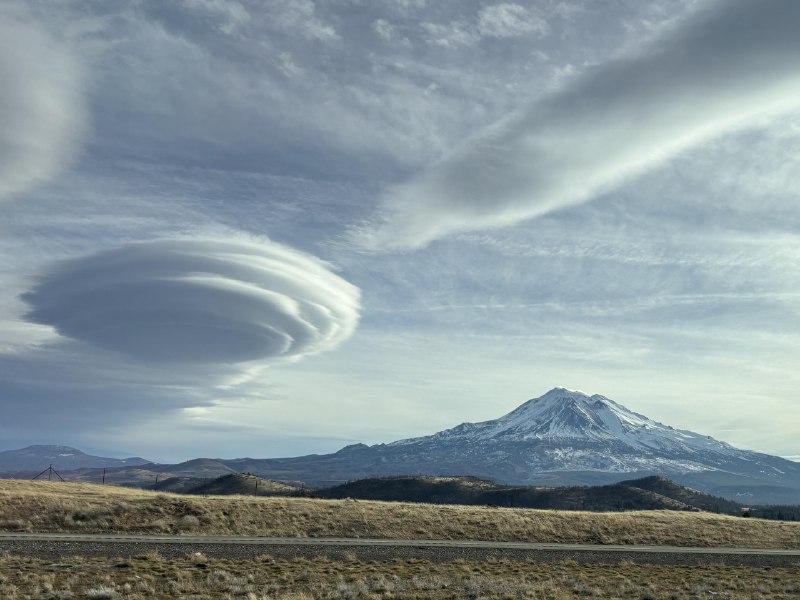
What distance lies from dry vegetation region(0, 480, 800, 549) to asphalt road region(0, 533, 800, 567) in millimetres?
3505

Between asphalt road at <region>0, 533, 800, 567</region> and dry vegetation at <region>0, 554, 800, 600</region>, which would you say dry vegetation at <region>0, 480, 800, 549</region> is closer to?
asphalt road at <region>0, 533, 800, 567</region>

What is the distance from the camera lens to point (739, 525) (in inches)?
2377

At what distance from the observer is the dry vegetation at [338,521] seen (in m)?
45.0

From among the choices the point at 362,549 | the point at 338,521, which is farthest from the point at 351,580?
the point at 338,521

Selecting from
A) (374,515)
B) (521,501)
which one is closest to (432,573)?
(374,515)

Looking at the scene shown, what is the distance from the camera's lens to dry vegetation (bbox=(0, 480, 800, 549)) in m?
45.0

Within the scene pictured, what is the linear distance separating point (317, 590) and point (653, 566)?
2144 cm

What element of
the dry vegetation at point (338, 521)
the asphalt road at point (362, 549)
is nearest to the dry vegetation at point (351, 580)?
the asphalt road at point (362, 549)

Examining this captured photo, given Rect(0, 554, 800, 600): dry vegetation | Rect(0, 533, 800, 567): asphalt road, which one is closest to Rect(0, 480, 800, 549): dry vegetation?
Rect(0, 533, 800, 567): asphalt road

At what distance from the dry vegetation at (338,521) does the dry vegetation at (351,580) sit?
13812mm

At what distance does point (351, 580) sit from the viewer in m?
28.6

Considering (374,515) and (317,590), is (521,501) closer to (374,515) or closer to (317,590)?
(374,515)

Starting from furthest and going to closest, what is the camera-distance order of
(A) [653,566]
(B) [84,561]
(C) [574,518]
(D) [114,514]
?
(C) [574,518] → (D) [114,514] → (A) [653,566] → (B) [84,561]

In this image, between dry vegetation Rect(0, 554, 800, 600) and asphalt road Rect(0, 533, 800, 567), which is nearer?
dry vegetation Rect(0, 554, 800, 600)
